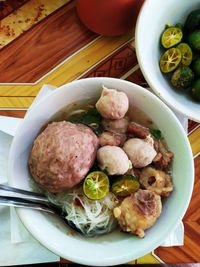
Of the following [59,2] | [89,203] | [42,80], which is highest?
[59,2]

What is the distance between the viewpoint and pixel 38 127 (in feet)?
3.04

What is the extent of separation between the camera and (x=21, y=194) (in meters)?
0.89

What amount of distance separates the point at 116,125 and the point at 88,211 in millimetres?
185

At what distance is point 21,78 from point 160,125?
0.39 metres

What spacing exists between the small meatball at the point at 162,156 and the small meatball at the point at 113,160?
0.09 m

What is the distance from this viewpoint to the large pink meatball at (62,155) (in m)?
0.85

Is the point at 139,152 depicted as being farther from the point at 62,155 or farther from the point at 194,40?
the point at 194,40

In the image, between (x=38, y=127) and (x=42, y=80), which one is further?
(x=42, y=80)

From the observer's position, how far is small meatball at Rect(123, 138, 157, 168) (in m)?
0.90

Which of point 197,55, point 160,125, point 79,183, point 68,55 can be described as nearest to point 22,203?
point 79,183

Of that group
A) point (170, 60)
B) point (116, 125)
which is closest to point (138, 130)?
point (116, 125)

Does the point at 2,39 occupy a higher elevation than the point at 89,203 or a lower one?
higher

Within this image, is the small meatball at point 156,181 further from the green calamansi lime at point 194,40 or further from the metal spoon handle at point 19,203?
the green calamansi lime at point 194,40

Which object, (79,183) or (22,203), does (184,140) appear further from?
(22,203)
